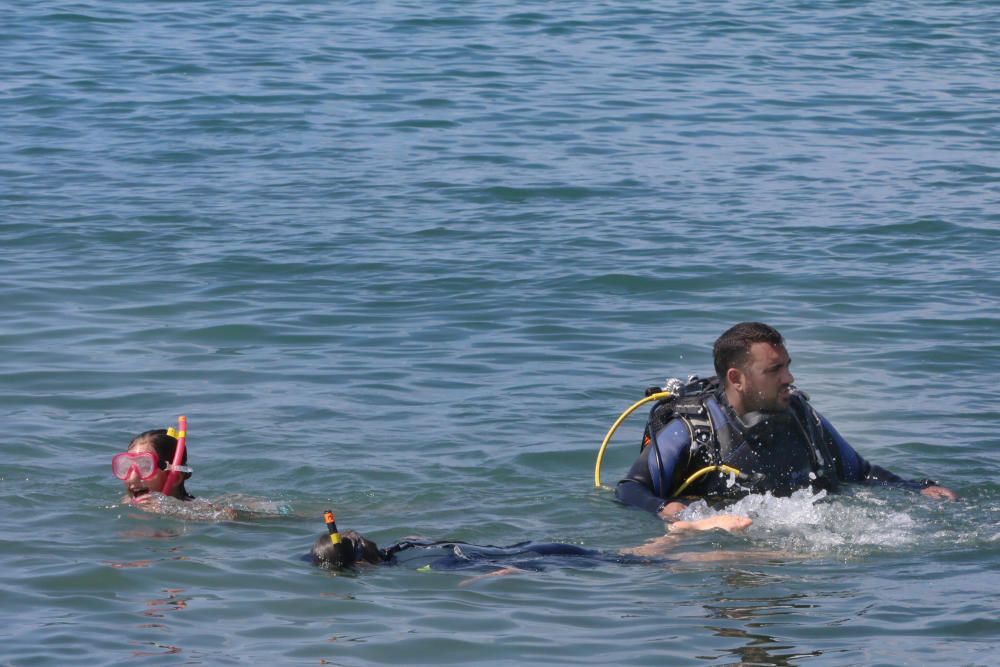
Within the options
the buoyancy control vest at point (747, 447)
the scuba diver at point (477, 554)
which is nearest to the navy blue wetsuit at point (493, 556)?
the scuba diver at point (477, 554)

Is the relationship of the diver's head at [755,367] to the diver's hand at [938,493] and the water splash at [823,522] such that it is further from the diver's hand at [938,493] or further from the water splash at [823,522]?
the diver's hand at [938,493]

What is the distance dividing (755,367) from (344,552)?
1.97 m

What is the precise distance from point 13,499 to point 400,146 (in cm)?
860

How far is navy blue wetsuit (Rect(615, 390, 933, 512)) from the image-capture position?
7070 millimetres

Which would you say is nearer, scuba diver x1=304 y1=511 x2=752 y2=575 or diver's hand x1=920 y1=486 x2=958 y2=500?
scuba diver x1=304 y1=511 x2=752 y2=575

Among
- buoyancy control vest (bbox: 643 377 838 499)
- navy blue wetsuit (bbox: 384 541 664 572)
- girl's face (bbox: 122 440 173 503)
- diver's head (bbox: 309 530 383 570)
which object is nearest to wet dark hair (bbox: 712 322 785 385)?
buoyancy control vest (bbox: 643 377 838 499)

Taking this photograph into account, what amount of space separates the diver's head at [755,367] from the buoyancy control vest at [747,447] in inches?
2.7

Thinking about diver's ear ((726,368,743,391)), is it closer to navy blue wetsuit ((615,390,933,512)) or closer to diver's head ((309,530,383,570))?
navy blue wetsuit ((615,390,933,512))

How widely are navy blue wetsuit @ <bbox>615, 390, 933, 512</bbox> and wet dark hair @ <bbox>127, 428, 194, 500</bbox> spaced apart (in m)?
1.97

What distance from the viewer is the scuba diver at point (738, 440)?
6.98m

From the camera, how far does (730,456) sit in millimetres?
7055

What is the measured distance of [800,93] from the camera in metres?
18.2

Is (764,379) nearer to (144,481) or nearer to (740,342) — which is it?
(740,342)

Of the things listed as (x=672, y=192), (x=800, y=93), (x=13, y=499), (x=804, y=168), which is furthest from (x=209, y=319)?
(x=800, y=93)
